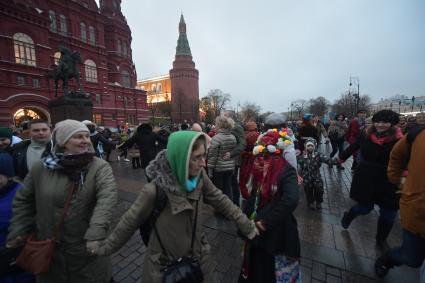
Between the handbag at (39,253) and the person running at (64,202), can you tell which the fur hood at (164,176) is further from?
the handbag at (39,253)

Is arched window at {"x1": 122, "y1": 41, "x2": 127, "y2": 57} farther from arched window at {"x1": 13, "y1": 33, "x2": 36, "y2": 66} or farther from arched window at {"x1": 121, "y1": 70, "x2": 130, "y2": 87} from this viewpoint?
arched window at {"x1": 13, "y1": 33, "x2": 36, "y2": 66}

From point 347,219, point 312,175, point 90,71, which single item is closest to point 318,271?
point 347,219

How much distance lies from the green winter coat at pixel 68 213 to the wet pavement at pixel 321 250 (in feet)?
3.56

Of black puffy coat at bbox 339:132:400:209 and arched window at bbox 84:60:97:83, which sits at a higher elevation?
arched window at bbox 84:60:97:83

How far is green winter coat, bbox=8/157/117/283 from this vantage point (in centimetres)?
180

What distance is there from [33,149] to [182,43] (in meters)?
71.8

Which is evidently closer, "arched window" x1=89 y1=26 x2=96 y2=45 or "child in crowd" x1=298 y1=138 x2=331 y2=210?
"child in crowd" x1=298 y1=138 x2=331 y2=210

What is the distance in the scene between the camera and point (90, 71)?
32750 millimetres

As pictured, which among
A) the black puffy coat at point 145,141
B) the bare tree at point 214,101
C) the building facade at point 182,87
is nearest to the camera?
the black puffy coat at point 145,141

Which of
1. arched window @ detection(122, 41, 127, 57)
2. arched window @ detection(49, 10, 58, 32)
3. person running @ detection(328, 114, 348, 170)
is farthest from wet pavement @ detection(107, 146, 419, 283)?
arched window @ detection(122, 41, 127, 57)

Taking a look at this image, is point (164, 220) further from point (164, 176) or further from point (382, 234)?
point (382, 234)

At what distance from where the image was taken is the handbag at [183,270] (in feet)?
4.93

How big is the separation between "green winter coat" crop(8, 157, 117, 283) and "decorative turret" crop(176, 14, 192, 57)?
70608 mm

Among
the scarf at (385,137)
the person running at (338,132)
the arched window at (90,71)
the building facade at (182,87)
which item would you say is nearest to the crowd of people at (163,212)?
the scarf at (385,137)
